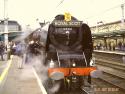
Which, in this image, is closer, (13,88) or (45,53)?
(13,88)

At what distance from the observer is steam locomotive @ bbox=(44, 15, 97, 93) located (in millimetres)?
13297

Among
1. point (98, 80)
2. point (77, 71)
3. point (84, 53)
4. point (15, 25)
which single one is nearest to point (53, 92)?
point (77, 71)

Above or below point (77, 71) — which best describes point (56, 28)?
above

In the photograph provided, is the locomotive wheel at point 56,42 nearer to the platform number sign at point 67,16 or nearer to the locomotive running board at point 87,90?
the platform number sign at point 67,16

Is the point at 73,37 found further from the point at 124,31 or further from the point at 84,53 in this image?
the point at 124,31

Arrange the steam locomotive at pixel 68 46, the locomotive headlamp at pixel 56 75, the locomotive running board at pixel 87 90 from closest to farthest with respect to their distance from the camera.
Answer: the locomotive headlamp at pixel 56 75, the locomotive running board at pixel 87 90, the steam locomotive at pixel 68 46

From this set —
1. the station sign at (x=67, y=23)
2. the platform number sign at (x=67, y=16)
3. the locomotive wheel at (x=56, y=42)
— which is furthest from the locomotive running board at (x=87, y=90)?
the platform number sign at (x=67, y=16)

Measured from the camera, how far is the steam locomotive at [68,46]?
13297 millimetres

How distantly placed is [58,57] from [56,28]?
1.37 metres

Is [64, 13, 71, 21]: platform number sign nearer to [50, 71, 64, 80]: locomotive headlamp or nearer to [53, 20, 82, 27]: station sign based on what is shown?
[53, 20, 82, 27]: station sign

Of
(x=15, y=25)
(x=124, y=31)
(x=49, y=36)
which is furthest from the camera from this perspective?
(x=15, y=25)

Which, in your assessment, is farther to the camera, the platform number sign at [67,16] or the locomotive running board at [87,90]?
the platform number sign at [67,16]

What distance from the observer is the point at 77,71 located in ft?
41.2

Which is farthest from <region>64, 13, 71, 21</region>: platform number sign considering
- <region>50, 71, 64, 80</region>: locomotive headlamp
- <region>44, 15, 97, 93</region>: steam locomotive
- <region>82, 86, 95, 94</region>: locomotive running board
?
<region>82, 86, 95, 94</region>: locomotive running board
